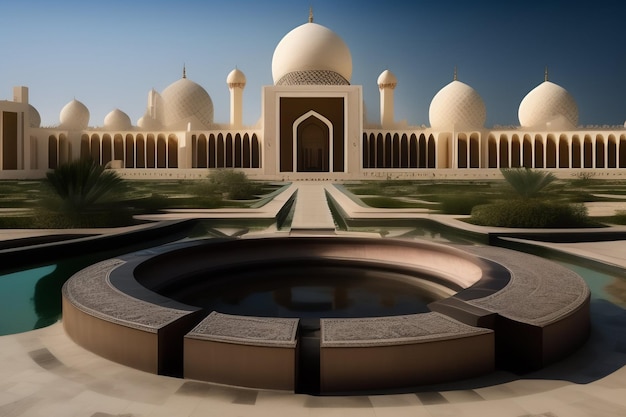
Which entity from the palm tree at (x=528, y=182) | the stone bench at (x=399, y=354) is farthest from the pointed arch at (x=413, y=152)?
the stone bench at (x=399, y=354)

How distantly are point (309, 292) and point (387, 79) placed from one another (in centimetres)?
2779

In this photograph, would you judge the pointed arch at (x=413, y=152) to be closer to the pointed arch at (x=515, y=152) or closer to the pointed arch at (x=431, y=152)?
the pointed arch at (x=431, y=152)

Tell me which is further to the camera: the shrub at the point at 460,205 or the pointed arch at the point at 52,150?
the pointed arch at the point at 52,150

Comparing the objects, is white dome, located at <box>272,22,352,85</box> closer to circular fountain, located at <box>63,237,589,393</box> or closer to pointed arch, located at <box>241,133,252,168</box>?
pointed arch, located at <box>241,133,252,168</box>

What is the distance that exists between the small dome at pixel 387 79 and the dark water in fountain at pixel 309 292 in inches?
1051

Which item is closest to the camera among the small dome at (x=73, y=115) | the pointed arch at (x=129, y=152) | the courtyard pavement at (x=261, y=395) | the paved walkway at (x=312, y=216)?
the courtyard pavement at (x=261, y=395)

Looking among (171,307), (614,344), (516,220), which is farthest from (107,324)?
(516,220)

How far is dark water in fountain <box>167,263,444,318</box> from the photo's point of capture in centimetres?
402

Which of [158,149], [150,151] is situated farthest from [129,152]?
[158,149]

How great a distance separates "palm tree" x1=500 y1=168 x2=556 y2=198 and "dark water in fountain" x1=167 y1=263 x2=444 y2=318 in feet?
18.1

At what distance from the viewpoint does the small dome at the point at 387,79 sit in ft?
100

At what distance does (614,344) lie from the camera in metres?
3.10

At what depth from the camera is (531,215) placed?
784cm

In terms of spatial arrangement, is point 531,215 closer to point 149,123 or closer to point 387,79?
point 387,79
